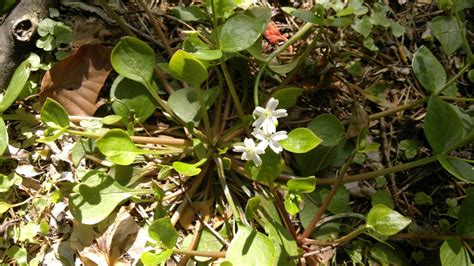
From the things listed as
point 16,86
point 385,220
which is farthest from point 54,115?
point 385,220

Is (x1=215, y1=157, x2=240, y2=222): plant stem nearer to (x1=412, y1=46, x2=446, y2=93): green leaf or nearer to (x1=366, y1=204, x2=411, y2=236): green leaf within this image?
(x1=366, y1=204, x2=411, y2=236): green leaf

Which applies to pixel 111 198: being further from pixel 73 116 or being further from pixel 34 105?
pixel 34 105

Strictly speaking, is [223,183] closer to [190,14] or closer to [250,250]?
[250,250]

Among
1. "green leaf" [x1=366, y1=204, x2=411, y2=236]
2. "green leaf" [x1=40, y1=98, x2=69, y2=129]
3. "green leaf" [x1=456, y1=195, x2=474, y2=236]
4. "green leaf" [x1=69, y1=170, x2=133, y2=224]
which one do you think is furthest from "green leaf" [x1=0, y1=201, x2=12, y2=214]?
"green leaf" [x1=456, y1=195, x2=474, y2=236]

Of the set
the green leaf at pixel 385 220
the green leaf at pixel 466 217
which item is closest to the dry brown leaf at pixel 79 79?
the green leaf at pixel 385 220

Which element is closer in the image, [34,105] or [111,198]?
[111,198]

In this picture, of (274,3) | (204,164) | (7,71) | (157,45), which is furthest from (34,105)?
(274,3)

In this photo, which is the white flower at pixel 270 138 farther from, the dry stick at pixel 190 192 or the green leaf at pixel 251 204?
the dry stick at pixel 190 192
